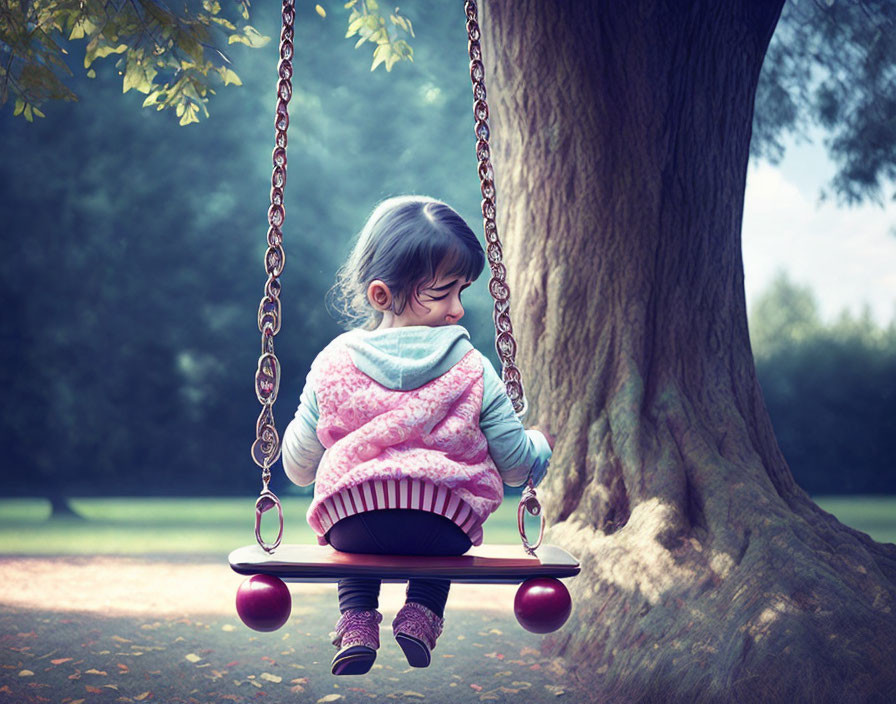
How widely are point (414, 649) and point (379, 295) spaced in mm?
Answer: 1072

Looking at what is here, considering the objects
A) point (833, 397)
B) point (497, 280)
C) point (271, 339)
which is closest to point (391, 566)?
point (271, 339)

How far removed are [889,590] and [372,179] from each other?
501 inches

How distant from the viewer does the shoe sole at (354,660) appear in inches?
106

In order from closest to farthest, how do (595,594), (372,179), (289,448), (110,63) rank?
(289,448) < (595,594) < (110,63) < (372,179)

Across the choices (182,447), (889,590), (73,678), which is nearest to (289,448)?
(73,678)

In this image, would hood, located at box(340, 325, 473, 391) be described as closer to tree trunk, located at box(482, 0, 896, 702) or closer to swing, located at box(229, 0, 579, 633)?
swing, located at box(229, 0, 579, 633)

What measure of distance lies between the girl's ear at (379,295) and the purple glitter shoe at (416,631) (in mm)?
916

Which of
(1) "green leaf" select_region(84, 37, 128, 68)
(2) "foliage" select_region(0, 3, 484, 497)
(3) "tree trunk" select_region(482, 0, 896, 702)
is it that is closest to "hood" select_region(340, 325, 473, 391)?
(3) "tree trunk" select_region(482, 0, 896, 702)

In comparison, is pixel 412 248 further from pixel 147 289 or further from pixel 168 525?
pixel 147 289

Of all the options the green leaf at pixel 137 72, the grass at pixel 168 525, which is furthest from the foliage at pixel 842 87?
the green leaf at pixel 137 72

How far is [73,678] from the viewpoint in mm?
4961

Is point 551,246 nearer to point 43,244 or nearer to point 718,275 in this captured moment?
point 718,275

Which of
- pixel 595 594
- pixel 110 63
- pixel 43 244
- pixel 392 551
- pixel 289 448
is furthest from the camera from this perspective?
pixel 110 63

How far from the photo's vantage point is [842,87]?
1071cm
